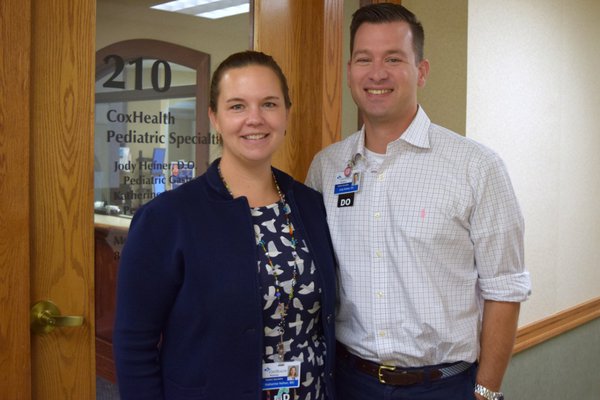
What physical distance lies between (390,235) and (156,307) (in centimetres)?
71

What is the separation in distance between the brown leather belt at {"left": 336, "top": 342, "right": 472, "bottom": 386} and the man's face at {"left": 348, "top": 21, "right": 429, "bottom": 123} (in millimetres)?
745

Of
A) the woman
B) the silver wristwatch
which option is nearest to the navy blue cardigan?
the woman

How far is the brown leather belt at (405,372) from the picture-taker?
1.75m

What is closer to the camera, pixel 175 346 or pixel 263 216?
pixel 175 346

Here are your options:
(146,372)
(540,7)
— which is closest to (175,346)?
(146,372)

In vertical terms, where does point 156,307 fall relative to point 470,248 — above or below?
below

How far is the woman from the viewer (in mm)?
1498

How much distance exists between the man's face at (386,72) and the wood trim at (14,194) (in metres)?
0.95

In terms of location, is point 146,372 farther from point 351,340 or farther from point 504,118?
point 504,118

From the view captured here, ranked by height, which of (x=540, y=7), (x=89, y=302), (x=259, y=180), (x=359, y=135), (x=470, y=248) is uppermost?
(x=540, y=7)

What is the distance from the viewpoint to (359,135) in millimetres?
1984

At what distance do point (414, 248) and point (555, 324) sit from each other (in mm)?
2350

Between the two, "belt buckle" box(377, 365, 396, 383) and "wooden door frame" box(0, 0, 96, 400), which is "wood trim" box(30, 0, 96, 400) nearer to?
"wooden door frame" box(0, 0, 96, 400)

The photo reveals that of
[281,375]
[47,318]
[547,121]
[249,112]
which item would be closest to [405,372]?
[281,375]
